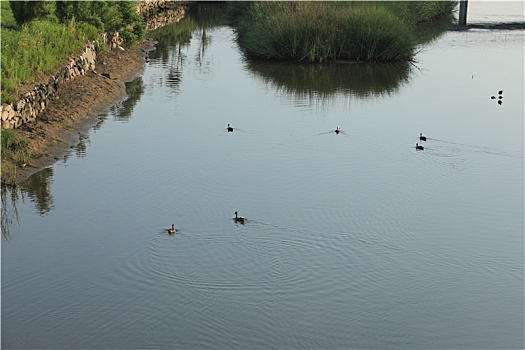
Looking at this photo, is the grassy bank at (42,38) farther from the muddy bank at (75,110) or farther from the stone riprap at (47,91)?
the muddy bank at (75,110)

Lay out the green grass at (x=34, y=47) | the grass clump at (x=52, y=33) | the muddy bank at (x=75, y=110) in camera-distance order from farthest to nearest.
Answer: the grass clump at (x=52, y=33), the green grass at (x=34, y=47), the muddy bank at (x=75, y=110)

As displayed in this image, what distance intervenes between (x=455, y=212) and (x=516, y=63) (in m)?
13.2

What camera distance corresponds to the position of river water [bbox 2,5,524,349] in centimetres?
779

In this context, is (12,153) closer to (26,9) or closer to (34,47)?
(34,47)

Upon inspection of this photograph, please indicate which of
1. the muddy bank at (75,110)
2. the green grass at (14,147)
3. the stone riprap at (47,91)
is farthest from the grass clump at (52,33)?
the green grass at (14,147)

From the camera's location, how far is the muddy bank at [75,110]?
13.0 metres

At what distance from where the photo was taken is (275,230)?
33.2ft

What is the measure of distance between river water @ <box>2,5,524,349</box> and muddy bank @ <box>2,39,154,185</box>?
0.84 ft

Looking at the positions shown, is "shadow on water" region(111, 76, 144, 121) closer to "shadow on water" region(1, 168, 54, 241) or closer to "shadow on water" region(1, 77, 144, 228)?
"shadow on water" region(1, 77, 144, 228)

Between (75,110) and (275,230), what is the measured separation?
256 inches

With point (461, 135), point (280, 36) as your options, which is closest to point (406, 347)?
point (461, 135)

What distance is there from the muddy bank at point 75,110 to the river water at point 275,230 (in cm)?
26

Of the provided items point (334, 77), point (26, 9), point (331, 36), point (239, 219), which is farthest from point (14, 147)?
point (331, 36)

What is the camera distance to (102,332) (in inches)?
299
